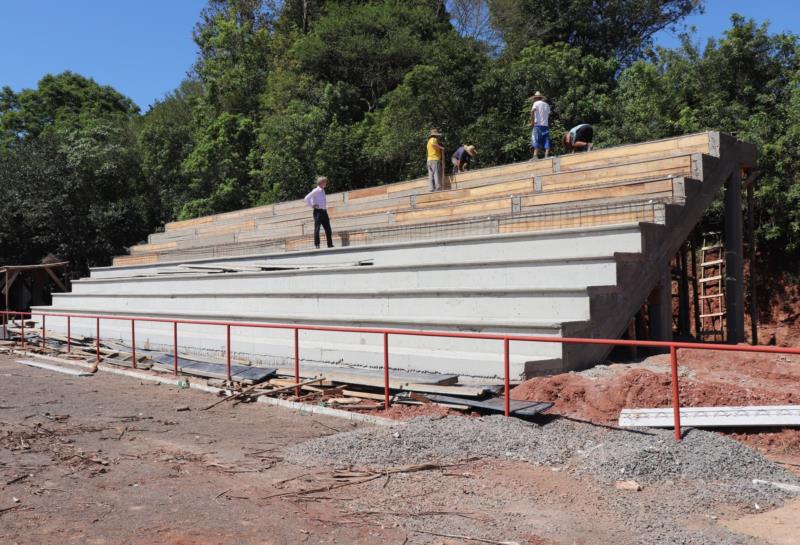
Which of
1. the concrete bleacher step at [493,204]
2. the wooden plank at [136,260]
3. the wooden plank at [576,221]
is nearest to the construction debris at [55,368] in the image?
the concrete bleacher step at [493,204]

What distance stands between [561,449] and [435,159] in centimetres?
1138

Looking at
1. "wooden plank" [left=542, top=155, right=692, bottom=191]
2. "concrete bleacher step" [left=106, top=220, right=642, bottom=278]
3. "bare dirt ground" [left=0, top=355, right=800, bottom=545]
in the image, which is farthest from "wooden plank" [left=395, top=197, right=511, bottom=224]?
"bare dirt ground" [left=0, top=355, right=800, bottom=545]

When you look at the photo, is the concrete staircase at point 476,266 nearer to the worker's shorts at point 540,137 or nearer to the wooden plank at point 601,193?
the wooden plank at point 601,193

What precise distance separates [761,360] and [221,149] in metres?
30.7

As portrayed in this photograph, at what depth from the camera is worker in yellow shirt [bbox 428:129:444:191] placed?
17.2 metres

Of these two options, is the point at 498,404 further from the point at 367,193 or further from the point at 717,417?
the point at 367,193

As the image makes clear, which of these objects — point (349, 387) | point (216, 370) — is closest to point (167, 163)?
point (216, 370)

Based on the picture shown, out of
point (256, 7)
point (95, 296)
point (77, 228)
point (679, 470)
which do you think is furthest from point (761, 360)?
point (256, 7)

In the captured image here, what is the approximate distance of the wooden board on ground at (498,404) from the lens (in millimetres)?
8023

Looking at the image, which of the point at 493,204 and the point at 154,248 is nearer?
the point at 493,204

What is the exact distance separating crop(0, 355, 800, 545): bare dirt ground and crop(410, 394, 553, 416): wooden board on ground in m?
1.18

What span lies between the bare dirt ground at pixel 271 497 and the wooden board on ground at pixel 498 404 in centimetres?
118

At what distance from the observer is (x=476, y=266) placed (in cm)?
1229

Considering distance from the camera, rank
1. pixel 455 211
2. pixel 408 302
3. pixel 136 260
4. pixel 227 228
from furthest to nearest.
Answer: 1. pixel 136 260
2. pixel 227 228
3. pixel 455 211
4. pixel 408 302
